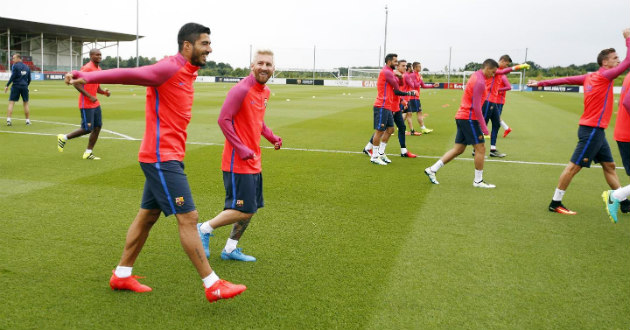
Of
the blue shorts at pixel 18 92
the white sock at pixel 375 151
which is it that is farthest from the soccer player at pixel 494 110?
the blue shorts at pixel 18 92

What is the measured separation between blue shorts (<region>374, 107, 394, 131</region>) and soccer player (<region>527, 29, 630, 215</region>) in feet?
13.4

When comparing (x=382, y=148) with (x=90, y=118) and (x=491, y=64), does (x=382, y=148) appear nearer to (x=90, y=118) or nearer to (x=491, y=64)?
(x=491, y=64)

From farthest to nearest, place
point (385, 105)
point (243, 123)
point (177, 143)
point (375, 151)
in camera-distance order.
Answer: point (385, 105) → point (375, 151) → point (243, 123) → point (177, 143)

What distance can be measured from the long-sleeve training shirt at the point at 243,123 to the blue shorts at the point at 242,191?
0.18 ft

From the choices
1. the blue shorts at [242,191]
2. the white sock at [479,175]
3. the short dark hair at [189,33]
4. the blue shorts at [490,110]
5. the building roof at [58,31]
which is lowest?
the white sock at [479,175]

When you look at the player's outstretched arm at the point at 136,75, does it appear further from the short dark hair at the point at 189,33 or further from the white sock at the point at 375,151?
the white sock at the point at 375,151

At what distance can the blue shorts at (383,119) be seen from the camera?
11.0 m

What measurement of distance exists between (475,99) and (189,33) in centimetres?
568

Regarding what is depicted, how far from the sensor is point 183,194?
4043mm

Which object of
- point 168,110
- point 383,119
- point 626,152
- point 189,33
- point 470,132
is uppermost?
point 189,33

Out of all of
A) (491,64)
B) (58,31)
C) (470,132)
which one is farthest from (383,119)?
(58,31)

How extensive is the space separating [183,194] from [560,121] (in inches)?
843

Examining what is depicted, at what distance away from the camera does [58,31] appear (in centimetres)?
6569

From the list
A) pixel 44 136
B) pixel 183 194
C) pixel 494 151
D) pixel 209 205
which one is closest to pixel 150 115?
pixel 183 194
